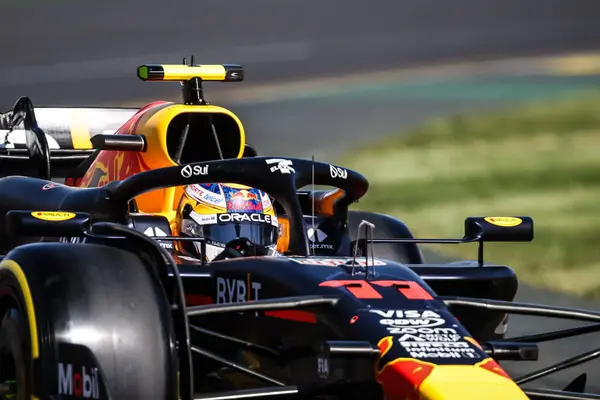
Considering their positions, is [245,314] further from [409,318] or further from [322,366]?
[409,318]

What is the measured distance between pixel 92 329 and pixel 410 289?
52.6 inches

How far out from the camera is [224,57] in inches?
714

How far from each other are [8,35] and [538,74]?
756 centimetres

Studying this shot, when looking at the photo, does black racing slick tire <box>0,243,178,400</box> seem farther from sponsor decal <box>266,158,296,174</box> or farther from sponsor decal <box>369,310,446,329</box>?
sponsor decal <box>266,158,296,174</box>

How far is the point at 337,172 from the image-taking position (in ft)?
22.1

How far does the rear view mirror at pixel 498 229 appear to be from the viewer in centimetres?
638

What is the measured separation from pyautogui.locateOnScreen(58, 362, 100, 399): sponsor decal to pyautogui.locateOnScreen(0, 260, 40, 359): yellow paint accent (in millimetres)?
123

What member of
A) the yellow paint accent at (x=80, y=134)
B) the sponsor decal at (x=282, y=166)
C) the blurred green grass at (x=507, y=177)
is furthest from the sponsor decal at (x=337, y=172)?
the blurred green grass at (x=507, y=177)

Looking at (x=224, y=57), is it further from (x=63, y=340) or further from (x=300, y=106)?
(x=63, y=340)

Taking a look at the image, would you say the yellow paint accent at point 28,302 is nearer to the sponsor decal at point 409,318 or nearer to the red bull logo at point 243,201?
the sponsor decal at point 409,318

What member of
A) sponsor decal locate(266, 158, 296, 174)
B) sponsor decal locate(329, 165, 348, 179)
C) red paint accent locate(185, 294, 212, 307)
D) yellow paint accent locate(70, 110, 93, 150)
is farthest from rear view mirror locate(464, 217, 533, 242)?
yellow paint accent locate(70, 110, 93, 150)

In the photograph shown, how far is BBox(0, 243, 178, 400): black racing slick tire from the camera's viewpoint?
4461 millimetres

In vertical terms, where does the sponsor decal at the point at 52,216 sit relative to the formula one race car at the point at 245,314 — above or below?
above

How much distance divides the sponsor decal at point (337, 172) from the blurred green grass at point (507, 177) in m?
5.12
